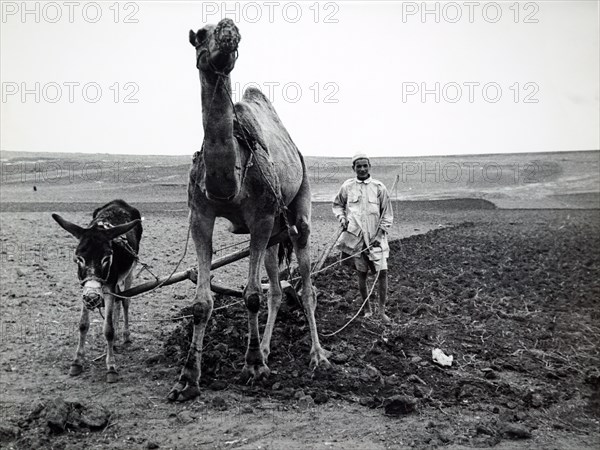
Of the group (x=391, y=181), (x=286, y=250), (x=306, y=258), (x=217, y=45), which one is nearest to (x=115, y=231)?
(x=306, y=258)

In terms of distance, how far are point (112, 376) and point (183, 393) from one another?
112cm

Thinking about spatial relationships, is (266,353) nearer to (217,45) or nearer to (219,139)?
(219,139)

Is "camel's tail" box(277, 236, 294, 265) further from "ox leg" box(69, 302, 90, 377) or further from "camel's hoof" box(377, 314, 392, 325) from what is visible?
"ox leg" box(69, 302, 90, 377)

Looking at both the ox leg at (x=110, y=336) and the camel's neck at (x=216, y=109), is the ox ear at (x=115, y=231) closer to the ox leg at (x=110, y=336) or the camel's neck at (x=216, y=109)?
the ox leg at (x=110, y=336)

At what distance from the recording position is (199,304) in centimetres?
562

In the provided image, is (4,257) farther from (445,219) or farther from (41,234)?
(445,219)

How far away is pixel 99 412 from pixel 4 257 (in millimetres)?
7471

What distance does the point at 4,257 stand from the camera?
11.3 metres

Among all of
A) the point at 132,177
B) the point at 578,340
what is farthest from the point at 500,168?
the point at 578,340

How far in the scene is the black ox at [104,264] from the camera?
5.95 metres

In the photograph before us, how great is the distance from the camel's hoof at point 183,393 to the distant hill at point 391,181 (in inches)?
668

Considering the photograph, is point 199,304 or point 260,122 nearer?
point 199,304

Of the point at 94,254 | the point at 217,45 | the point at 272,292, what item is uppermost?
the point at 217,45

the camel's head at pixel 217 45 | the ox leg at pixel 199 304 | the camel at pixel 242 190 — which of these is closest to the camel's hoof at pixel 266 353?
the camel at pixel 242 190
